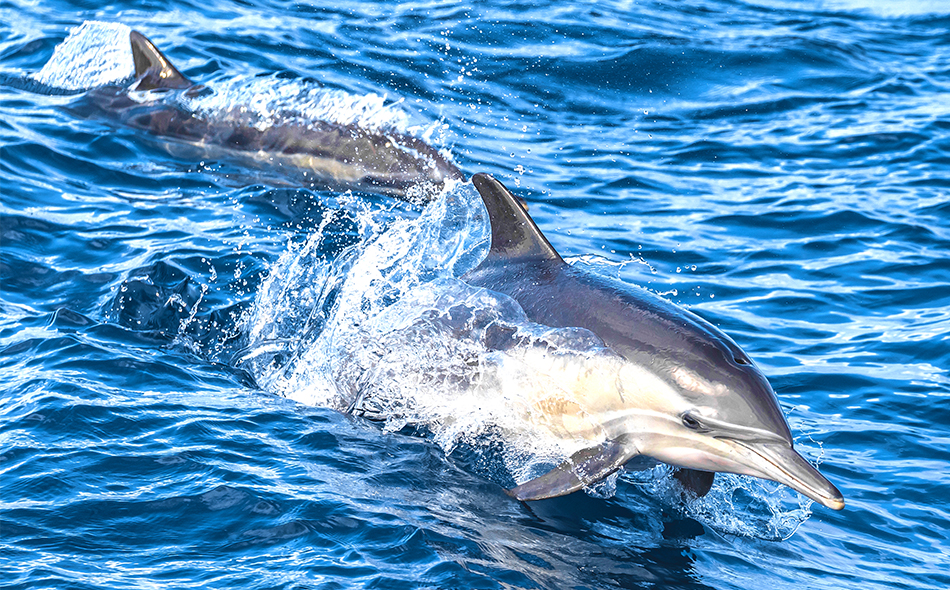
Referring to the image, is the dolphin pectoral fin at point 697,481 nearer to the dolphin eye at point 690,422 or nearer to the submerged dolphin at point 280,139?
the dolphin eye at point 690,422

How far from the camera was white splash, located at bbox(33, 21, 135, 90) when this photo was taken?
1317 cm

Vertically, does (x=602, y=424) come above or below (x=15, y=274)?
above

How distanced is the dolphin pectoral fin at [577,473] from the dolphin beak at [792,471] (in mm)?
664

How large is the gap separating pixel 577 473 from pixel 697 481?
0.84 meters

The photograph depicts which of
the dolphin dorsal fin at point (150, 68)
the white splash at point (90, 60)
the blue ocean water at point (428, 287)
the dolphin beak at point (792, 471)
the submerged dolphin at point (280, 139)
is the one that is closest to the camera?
the dolphin beak at point (792, 471)

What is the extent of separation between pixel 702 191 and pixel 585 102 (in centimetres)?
319

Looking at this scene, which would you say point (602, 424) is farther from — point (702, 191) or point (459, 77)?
point (459, 77)

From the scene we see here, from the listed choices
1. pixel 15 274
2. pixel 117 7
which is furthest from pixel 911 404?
pixel 117 7

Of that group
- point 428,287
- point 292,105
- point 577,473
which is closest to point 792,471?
point 577,473

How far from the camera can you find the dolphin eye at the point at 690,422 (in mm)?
5258

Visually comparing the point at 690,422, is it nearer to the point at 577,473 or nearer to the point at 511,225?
the point at 577,473

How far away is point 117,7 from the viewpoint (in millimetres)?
16078

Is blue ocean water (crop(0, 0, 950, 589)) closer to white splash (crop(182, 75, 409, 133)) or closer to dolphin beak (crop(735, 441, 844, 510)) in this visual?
white splash (crop(182, 75, 409, 133))

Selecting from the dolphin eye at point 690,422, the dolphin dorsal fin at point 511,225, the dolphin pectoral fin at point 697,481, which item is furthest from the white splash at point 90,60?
the dolphin eye at point 690,422
